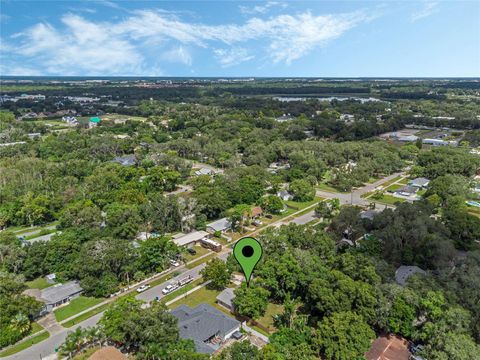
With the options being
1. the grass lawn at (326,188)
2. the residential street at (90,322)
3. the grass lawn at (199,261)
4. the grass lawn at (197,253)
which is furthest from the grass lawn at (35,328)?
the grass lawn at (326,188)

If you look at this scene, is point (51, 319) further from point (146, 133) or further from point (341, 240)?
point (146, 133)

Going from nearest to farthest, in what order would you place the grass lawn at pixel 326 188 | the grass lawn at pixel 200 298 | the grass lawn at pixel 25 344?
the grass lawn at pixel 25 344
the grass lawn at pixel 200 298
the grass lawn at pixel 326 188

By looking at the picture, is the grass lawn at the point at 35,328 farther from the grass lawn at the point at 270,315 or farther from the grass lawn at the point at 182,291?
the grass lawn at the point at 270,315

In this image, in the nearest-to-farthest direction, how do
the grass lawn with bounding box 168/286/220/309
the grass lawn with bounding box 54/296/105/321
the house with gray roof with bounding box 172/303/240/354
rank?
1. the house with gray roof with bounding box 172/303/240/354
2. the grass lawn with bounding box 54/296/105/321
3. the grass lawn with bounding box 168/286/220/309

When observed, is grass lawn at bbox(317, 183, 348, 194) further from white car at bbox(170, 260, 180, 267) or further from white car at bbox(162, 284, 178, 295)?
white car at bbox(162, 284, 178, 295)

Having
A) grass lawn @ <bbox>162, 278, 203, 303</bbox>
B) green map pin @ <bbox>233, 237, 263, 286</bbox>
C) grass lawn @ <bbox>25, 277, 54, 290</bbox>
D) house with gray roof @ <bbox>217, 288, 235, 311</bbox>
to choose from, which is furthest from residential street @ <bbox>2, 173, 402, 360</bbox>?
green map pin @ <bbox>233, 237, 263, 286</bbox>

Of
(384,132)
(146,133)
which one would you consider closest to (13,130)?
(146,133)

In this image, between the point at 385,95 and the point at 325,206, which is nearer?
the point at 325,206
